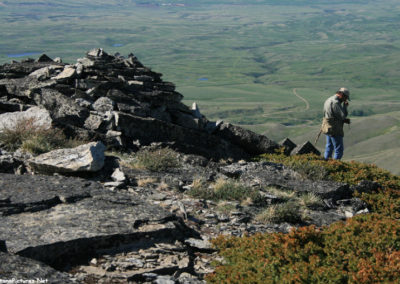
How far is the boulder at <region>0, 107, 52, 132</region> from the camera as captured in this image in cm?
1355

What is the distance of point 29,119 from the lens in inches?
539

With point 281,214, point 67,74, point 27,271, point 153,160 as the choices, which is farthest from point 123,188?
point 67,74

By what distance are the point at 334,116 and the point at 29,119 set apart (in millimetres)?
10922

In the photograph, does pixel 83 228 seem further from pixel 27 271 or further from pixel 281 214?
pixel 281 214

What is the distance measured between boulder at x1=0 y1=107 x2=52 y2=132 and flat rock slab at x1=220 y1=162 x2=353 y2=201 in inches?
220

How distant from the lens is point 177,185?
11.9 metres

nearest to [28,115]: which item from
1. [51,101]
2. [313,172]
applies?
[51,101]

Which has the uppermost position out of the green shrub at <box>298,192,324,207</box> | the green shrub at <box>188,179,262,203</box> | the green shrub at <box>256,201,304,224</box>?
the green shrub at <box>188,179,262,203</box>

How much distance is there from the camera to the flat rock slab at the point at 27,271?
5891 mm

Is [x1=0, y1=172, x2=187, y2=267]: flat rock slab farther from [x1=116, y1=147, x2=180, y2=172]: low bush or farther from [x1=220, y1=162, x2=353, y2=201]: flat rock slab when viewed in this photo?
[x1=220, y1=162, x2=353, y2=201]: flat rock slab

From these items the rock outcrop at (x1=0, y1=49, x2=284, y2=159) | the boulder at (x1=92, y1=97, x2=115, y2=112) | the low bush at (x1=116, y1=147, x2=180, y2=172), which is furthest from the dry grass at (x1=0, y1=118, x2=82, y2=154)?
the boulder at (x1=92, y1=97, x2=115, y2=112)

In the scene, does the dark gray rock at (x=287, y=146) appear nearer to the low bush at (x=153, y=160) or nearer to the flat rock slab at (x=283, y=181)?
the flat rock slab at (x=283, y=181)

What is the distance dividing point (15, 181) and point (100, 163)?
2.38 meters

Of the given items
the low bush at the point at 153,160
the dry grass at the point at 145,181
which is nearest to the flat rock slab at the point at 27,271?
the dry grass at the point at 145,181
